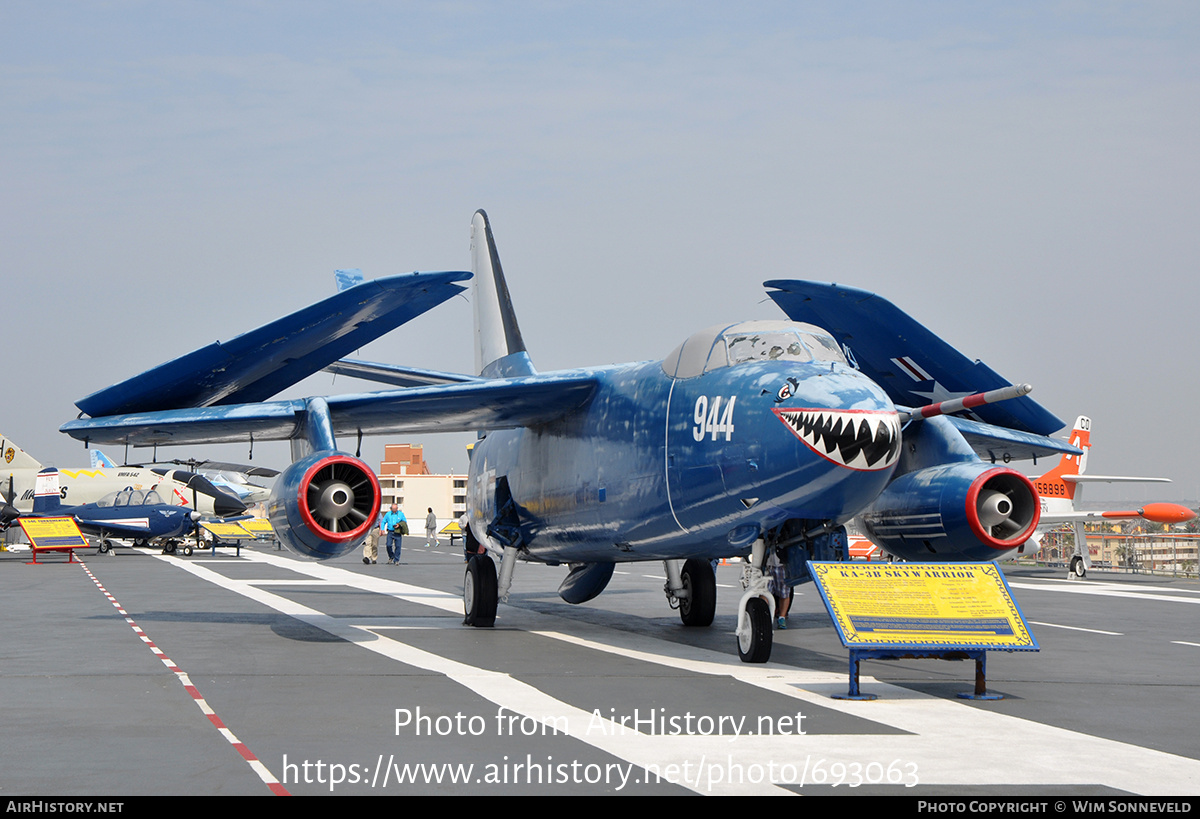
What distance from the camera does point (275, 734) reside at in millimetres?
8469

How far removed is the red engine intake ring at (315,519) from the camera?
14297mm

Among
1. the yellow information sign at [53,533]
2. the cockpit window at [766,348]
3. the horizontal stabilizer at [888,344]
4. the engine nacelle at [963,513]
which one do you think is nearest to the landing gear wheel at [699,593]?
the engine nacelle at [963,513]

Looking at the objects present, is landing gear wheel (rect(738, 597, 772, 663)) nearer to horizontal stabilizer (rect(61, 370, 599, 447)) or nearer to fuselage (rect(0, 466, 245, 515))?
horizontal stabilizer (rect(61, 370, 599, 447))

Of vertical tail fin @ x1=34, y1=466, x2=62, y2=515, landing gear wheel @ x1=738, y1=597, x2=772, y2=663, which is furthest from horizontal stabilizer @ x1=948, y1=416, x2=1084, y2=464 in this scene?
vertical tail fin @ x1=34, y1=466, x2=62, y2=515

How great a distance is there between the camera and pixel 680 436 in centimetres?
1309

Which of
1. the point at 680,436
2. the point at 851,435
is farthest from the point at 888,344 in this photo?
the point at 851,435

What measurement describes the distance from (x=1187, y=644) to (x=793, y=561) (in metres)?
7.21

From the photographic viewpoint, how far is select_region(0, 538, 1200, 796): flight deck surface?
23.4 feet

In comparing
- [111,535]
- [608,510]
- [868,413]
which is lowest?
[111,535]

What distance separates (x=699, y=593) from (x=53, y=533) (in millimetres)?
31335

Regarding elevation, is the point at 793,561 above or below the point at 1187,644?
above

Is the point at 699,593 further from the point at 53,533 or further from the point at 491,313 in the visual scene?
the point at 53,533
